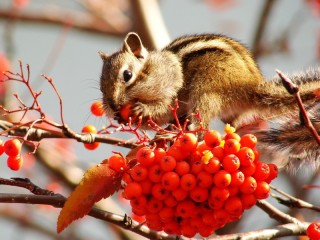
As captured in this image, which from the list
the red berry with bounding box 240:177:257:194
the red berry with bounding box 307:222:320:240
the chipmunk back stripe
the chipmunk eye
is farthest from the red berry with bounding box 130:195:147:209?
the chipmunk back stripe

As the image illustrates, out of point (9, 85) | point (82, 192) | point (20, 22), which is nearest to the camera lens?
point (82, 192)

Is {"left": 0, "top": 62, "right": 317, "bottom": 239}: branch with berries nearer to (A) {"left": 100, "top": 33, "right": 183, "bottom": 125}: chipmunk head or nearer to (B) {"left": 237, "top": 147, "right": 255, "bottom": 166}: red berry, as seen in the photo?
(B) {"left": 237, "top": 147, "right": 255, "bottom": 166}: red berry

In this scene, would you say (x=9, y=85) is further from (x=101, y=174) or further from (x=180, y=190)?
(x=180, y=190)

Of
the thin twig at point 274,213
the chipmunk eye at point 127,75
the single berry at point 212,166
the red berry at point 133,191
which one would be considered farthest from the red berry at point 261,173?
the chipmunk eye at point 127,75

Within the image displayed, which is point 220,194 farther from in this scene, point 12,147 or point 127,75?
point 127,75

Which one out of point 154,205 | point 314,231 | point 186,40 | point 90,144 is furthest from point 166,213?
point 186,40

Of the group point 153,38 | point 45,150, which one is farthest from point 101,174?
point 153,38

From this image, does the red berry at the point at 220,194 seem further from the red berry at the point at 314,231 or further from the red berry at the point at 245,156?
the red berry at the point at 314,231
